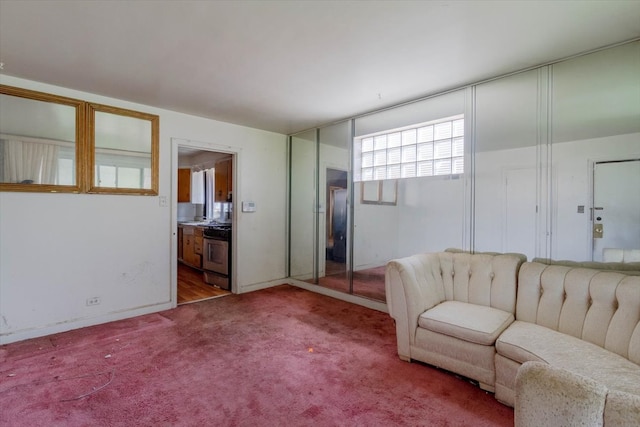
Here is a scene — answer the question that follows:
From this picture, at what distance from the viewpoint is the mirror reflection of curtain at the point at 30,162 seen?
2.78m

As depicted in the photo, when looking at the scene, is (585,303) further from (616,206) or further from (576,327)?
(616,206)

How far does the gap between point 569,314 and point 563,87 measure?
1.78m

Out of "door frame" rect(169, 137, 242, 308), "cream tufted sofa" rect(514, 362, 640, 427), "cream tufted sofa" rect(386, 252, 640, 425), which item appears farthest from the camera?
"door frame" rect(169, 137, 242, 308)

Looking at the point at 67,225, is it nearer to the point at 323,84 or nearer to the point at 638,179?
the point at 323,84

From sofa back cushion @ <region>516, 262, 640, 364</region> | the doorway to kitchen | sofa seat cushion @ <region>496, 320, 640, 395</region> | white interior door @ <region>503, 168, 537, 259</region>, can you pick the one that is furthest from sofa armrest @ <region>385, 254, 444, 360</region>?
the doorway to kitchen

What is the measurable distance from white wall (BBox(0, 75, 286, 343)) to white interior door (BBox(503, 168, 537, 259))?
3318 millimetres

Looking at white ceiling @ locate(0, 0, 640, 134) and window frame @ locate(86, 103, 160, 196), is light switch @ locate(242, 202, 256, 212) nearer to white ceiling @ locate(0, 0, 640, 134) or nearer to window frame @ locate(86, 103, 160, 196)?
window frame @ locate(86, 103, 160, 196)

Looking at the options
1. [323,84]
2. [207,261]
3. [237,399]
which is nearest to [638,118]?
[323,84]

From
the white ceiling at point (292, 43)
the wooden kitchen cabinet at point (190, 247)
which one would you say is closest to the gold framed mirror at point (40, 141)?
the white ceiling at point (292, 43)

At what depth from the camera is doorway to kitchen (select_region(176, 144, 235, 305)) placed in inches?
181

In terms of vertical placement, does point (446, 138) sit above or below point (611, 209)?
above

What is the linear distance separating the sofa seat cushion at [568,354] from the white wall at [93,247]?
138 inches

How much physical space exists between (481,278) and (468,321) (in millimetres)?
547

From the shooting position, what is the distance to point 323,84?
9.70 feet
